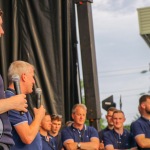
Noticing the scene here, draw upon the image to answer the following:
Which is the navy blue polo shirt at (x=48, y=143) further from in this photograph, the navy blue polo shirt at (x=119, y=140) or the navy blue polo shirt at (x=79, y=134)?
the navy blue polo shirt at (x=119, y=140)

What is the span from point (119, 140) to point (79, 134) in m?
0.48

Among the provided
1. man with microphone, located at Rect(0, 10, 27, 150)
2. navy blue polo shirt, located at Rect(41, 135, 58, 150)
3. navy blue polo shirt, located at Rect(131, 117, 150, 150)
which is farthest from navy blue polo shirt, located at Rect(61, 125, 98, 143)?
man with microphone, located at Rect(0, 10, 27, 150)

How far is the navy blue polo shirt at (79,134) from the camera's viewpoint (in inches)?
163

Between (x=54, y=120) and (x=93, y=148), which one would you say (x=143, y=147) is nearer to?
(x=93, y=148)

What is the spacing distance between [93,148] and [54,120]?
467 millimetres

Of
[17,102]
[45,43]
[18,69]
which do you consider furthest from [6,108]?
[45,43]

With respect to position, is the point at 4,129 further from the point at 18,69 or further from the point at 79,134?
the point at 79,134

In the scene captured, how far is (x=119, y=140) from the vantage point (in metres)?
4.38

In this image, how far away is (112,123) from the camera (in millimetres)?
4527

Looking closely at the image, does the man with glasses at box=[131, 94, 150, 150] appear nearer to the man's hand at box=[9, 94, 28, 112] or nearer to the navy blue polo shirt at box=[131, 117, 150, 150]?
the navy blue polo shirt at box=[131, 117, 150, 150]

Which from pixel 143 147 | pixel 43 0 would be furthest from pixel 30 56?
pixel 143 147

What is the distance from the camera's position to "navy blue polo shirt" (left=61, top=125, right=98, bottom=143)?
4.15m

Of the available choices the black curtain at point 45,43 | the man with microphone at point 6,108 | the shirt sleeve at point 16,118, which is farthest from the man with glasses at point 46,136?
the man with microphone at point 6,108

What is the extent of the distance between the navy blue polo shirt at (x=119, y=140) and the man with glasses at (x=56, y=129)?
490 millimetres
